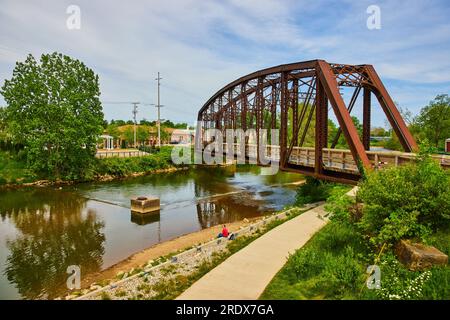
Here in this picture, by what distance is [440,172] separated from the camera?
864cm

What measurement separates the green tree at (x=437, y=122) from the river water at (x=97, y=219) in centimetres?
2030

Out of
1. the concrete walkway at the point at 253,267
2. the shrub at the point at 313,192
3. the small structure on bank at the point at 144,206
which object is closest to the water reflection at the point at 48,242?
the small structure on bank at the point at 144,206

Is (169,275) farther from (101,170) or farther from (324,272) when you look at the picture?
(101,170)

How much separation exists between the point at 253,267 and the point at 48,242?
1203cm

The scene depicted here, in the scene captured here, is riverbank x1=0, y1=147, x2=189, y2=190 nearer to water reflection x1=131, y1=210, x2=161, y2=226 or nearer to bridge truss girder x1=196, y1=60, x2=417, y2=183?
water reflection x1=131, y1=210, x2=161, y2=226

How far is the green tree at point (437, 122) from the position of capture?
41.2 metres

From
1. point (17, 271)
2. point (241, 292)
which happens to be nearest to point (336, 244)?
point (241, 292)

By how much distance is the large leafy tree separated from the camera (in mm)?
33562

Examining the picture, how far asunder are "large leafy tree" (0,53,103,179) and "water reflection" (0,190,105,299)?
9296 mm

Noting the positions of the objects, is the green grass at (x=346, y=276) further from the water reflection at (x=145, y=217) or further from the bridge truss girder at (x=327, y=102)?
the water reflection at (x=145, y=217)

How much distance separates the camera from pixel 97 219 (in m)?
20.8

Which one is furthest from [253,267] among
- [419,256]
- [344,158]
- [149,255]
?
[344,158]

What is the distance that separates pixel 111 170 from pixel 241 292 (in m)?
35.1

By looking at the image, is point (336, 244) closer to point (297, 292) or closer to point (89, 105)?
point (297, 292)
